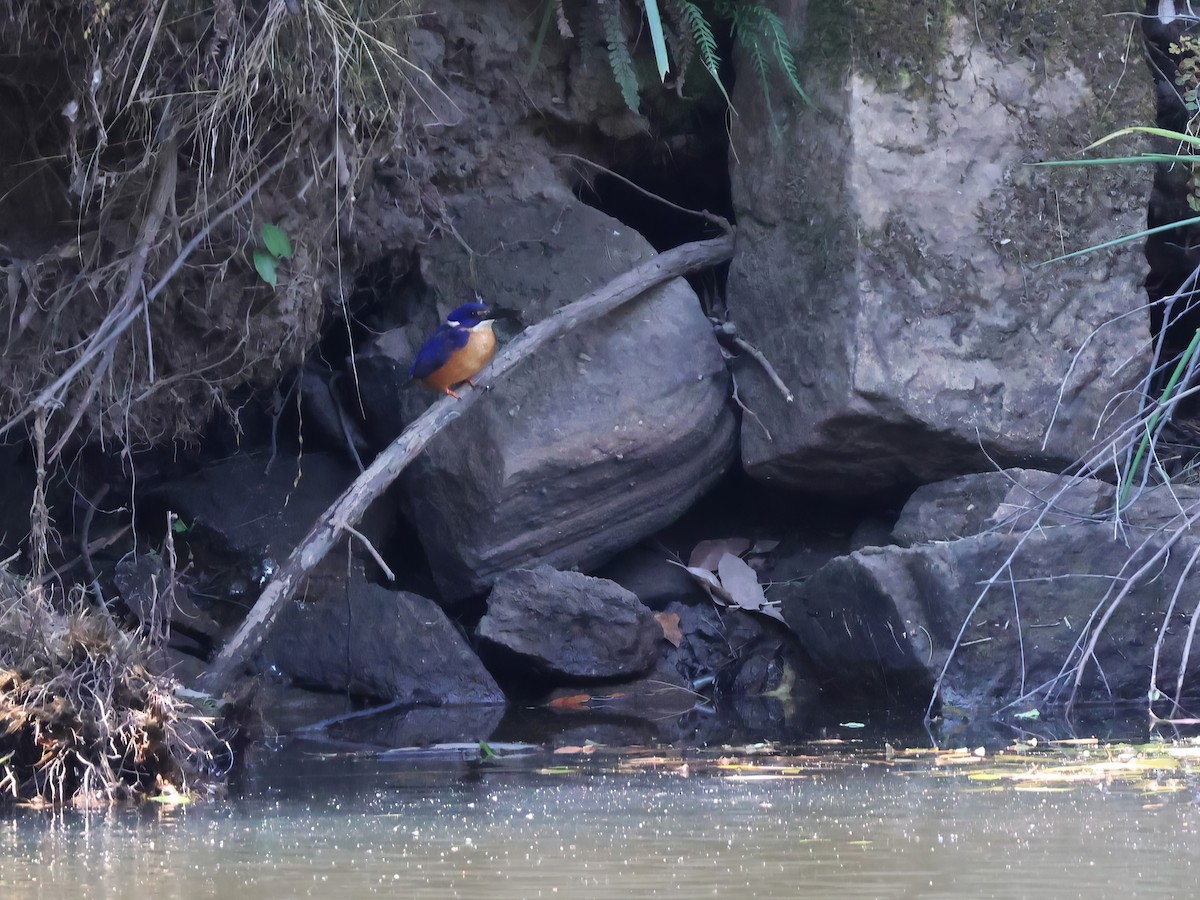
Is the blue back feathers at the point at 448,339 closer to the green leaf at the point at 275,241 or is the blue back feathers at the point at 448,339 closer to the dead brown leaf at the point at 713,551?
the green leaf at the point at 275,241

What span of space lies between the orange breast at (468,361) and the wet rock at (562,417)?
0.24m

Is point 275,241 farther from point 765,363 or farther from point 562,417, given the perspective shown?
point 765,363

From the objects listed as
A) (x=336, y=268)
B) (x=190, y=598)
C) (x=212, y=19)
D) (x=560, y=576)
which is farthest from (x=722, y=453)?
(x=212, y=19)

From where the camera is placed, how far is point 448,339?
5.27 meters

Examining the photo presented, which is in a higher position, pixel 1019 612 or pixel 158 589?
pixel 158 589

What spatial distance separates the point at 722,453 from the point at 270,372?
201 centimetres

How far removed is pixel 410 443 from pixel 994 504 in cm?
226

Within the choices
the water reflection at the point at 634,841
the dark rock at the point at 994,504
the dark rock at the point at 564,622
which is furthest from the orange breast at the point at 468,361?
the water reflection at the point at 634,841

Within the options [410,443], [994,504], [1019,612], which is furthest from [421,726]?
[994,504]

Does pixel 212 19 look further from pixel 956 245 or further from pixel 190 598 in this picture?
pixel 956 245

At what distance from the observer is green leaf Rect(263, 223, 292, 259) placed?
15.0 feet

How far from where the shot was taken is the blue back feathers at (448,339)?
529 centimetres

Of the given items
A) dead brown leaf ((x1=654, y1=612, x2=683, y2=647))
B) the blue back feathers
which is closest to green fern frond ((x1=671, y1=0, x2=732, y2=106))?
the blue back feathers

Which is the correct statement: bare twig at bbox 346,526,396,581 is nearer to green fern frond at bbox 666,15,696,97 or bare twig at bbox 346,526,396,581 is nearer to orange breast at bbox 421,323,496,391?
orange breast at bbox 421,323,496,391
